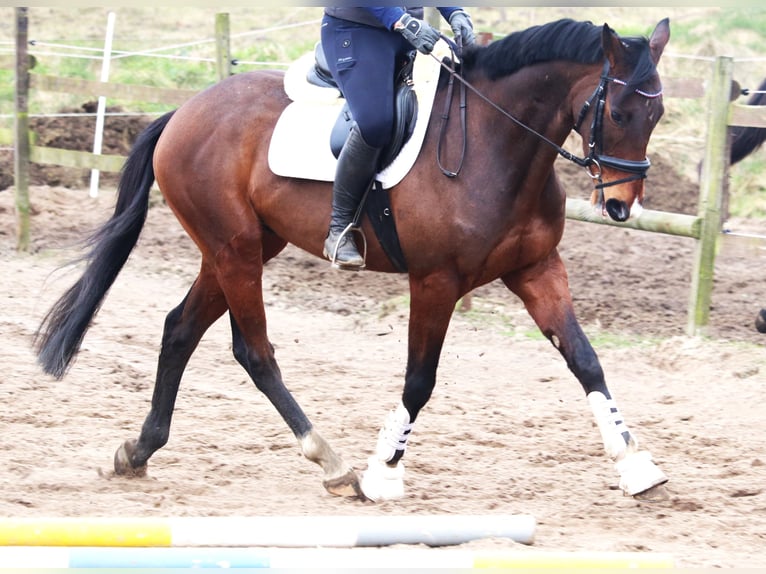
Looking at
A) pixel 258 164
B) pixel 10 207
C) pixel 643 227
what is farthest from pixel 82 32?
pixel 258 164

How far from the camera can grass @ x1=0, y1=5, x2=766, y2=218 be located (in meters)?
13.3

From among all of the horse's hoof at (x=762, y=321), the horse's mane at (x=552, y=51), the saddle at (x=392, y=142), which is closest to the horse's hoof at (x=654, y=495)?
the saddle at (x=392, y=142)

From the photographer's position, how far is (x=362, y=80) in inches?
183

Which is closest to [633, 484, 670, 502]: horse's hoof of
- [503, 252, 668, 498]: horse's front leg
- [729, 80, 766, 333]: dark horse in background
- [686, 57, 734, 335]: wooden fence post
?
[503, 252, 668, 498]: horse's front leg

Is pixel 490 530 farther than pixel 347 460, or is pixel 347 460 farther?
pixel 347 460

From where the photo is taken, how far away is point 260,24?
57.2 ft

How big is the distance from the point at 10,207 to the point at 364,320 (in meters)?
4.77

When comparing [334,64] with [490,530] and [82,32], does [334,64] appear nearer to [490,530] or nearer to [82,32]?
[490,530]

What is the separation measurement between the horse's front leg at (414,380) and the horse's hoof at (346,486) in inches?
1.8

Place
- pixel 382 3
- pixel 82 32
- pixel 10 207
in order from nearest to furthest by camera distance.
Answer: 1. pixel 382 3
2. pixel 10 207
3. pixel 82 32

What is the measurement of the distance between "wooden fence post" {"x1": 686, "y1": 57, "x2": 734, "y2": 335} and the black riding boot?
3.74 meters

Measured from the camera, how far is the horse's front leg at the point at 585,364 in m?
4.51

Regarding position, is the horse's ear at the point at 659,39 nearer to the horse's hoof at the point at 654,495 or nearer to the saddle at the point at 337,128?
the saddle at the point at 337,128

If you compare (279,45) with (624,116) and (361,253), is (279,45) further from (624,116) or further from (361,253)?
(624,116)
